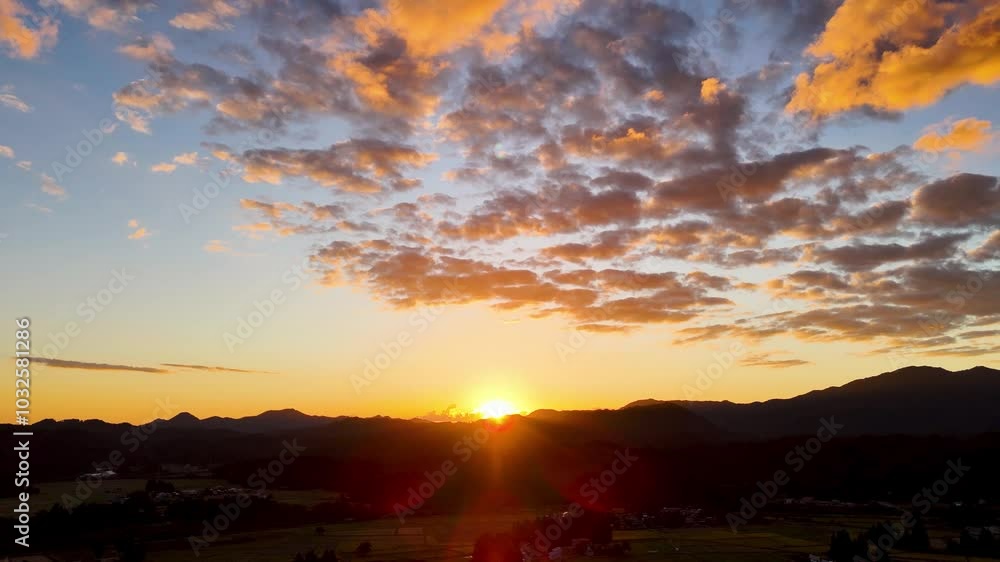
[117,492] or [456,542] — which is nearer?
[456,542]

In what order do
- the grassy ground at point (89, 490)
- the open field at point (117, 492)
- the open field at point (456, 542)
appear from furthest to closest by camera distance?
the open field at point (117, 492), the grassy ground at point (89, 490), the open field at point (456, 542)

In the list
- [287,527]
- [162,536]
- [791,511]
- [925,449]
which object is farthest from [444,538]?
[925,449]

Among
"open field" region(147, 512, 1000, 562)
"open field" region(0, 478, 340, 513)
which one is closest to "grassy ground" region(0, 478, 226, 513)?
"open field" region(0, 478, 340, 513)

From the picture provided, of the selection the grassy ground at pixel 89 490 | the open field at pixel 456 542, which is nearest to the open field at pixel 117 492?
the grassy ground at pixel 89 490

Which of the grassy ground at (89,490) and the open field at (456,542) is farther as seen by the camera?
the grassy ground at (89,490)

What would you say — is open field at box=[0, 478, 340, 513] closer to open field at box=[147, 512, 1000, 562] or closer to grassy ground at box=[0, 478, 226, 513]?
grassy ground at box=[0, 478, 226, 513]

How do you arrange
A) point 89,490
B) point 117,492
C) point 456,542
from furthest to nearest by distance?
point 89,490
point 117,492
point 456,542

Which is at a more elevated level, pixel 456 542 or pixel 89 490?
pixel 89 490

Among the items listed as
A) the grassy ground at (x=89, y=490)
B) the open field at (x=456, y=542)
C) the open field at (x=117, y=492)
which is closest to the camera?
the open field at (x=456, y=542)

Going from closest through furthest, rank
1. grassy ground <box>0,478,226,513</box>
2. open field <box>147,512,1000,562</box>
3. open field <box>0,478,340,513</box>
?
open field <box>147,512,1000,562</box> → grassy ground <box>0,478,226,513</box> → open field <box>0,478,340,513</box>

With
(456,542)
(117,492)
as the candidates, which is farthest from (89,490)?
(456,542)

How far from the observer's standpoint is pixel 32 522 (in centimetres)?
8256

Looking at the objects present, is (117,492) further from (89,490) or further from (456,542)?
(456,542)

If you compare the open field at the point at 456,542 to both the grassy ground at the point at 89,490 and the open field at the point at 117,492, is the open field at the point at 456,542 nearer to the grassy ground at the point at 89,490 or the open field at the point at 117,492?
the open field at the point at 117,492
